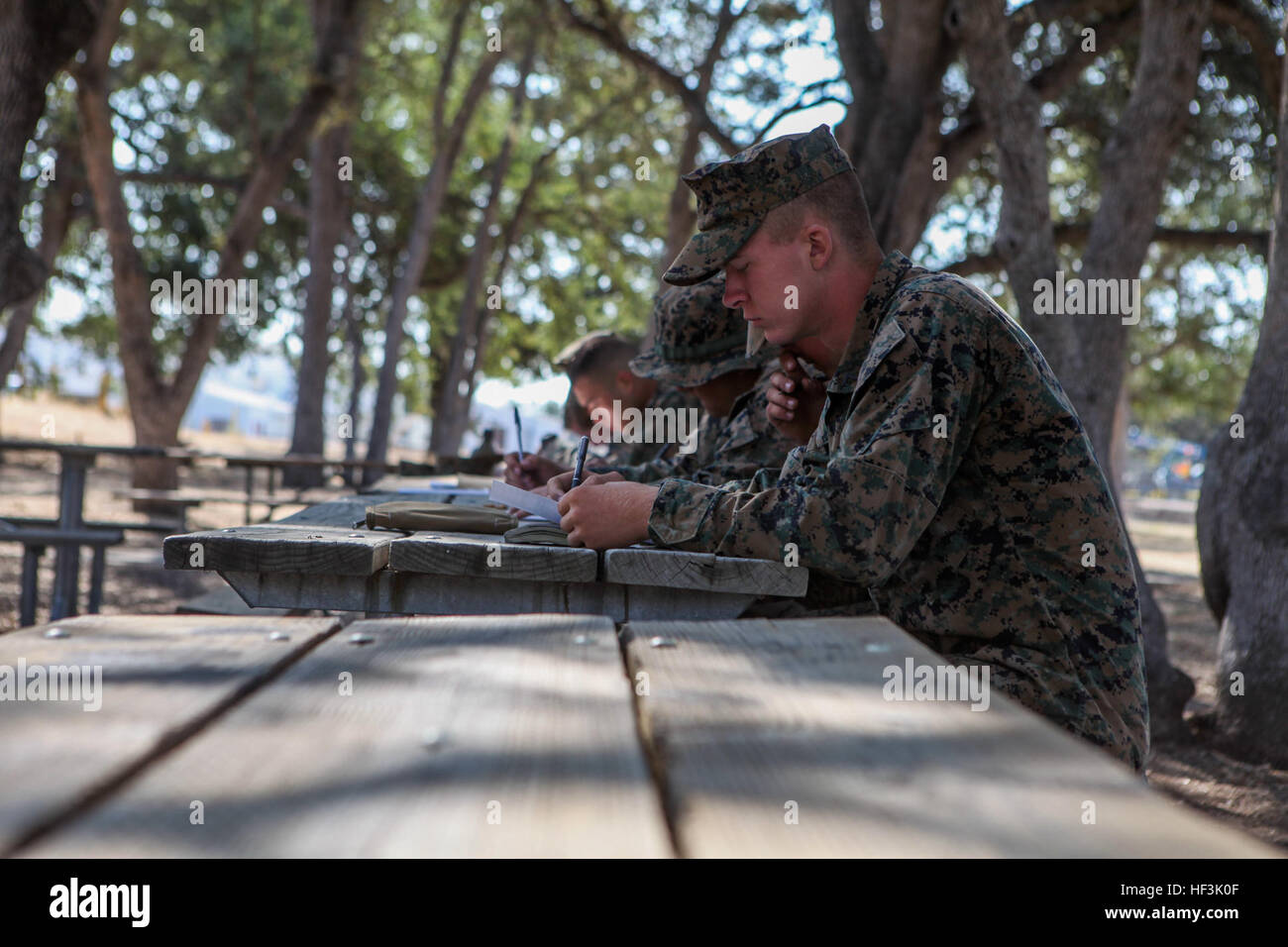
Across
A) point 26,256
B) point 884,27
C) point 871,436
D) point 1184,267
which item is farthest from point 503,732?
point 1184,267

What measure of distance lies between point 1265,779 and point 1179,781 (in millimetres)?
381

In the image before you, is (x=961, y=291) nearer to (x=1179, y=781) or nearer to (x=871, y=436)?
(x=871, y=436)

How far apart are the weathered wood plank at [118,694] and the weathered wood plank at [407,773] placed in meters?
0.03

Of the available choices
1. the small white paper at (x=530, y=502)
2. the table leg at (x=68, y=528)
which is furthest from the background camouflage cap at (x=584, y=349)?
the small white paper at (x=530, y=502)

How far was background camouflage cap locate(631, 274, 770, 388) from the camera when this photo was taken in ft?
13.4

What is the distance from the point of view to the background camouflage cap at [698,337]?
4074 mm

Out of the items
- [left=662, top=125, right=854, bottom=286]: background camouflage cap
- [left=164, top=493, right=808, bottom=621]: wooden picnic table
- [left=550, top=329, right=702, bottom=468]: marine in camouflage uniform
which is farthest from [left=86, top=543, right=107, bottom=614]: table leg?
[left=662, top=125, right=854, bottom=286]: background camouflage cap

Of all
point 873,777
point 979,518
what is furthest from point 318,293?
point 873,777

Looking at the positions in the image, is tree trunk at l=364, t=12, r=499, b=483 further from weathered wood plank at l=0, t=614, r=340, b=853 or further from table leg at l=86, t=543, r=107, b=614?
weathered wood plank at l=0, t=614, r=340, b=853

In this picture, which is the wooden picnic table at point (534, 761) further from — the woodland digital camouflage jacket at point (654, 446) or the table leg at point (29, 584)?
the table leg at point (29, 584)

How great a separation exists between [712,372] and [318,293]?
44.5ft

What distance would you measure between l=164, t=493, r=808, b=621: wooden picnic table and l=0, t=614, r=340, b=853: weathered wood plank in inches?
32.6
